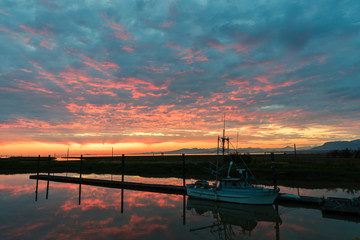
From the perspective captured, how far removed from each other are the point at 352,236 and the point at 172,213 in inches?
569

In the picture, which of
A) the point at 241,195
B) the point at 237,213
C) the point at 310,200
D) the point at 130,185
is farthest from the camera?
the point at 130,185

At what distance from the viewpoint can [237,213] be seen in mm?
24031

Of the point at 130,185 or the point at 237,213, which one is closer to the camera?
the point at 237,213

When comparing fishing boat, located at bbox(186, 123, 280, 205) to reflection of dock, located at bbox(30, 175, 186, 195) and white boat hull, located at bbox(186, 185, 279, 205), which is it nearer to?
white boat hull, located at bbox(186, 185, 279, 205)

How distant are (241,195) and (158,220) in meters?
10.2

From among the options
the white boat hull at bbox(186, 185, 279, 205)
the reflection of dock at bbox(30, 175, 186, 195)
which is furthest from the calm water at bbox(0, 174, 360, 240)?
the reflection of dock at bbox(30, 175, 186, 195)

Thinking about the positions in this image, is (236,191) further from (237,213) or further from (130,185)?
(130,185)

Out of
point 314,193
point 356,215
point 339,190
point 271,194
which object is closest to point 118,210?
point 271,194

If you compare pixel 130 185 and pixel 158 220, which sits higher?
pixel 130 185

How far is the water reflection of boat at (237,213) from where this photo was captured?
20913mm

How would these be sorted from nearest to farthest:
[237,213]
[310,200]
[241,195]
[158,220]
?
[158,220] < [237,213] < [310,200] < [241,195]

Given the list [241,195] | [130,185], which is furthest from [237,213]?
[130,185]

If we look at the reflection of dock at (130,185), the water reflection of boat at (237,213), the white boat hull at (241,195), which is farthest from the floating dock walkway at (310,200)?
the water reflection of boat at (237,213)

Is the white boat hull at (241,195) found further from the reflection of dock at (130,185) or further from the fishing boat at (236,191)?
the reflection of dock at (130,185)
